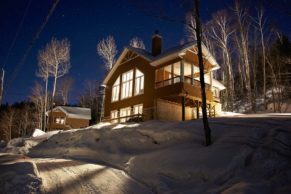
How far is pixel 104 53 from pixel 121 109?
12.9 meters

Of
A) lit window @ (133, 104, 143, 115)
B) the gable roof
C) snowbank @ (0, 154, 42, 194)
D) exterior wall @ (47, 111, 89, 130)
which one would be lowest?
snowbank @ (0, 154, 42, 194)

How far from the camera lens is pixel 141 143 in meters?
12.8

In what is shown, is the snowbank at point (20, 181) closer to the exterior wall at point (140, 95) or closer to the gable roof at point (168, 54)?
the exterior wall at point (140, 95)

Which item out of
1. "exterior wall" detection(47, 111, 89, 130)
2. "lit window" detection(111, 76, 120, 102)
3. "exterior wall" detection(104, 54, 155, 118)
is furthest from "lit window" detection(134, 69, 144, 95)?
"exterior wall" detection(47, 111, 89, 130)

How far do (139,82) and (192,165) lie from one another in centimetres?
1543

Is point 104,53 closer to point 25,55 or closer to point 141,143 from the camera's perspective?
point 25,55

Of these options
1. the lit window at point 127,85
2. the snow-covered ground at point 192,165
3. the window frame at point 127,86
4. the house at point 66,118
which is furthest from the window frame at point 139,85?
the house at point 66,118

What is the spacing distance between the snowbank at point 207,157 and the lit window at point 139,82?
8.79 m

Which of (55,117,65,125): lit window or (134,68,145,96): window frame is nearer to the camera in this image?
(134,68,145,96): window frame

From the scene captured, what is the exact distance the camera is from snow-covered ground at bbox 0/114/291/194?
671 centimetres

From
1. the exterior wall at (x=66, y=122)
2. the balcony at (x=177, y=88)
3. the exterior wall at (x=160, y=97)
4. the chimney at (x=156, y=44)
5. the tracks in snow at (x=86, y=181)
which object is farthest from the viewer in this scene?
the exterior wall at (x=66, y=122)

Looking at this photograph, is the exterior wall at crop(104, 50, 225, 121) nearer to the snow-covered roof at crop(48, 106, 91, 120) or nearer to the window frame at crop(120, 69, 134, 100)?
the window frame at crop(120, 69, 134, 100)

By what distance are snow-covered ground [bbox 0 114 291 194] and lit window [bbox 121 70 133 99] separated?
37.7 feet

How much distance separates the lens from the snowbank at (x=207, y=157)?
22.3 feet
